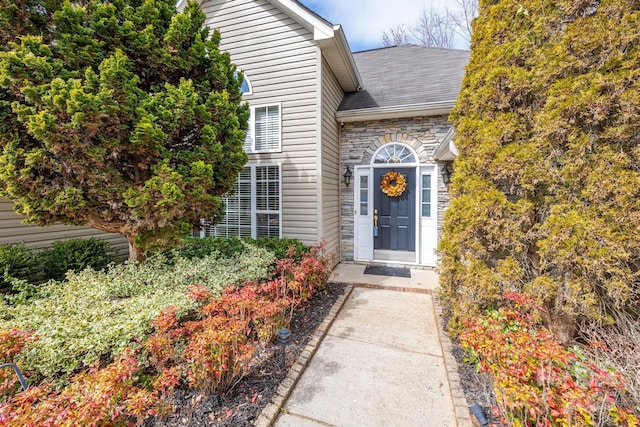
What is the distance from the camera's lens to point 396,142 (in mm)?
5852

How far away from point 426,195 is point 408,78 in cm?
310

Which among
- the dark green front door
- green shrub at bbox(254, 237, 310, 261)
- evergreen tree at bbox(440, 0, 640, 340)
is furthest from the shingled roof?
green shrub at bbox(254, 237, 310, 261)

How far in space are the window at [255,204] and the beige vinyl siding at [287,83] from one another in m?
0.20

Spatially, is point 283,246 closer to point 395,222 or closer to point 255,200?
point 255,200

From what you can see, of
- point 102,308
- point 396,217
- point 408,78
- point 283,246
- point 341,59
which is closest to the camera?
point 102,308

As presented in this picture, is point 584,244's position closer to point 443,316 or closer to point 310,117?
point 443,316

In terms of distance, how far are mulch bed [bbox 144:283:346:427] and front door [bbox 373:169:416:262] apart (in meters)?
3.67

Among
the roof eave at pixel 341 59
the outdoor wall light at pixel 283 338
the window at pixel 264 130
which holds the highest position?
the roof eave at pixel 341 59

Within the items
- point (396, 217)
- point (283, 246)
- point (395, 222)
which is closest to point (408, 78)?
point (396, 217)

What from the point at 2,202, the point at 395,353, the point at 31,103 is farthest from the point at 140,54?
the point at 395,353

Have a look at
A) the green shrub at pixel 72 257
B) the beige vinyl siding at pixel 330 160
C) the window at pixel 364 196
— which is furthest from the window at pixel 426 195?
the green shrub at pixel 72 257

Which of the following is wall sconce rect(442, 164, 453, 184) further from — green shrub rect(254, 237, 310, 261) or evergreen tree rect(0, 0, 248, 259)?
evergreen tree rect(0, 0, 248, 259)

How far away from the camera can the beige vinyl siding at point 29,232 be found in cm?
421

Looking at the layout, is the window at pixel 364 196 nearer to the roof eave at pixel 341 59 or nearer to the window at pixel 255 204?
the window at pixel 255 204
